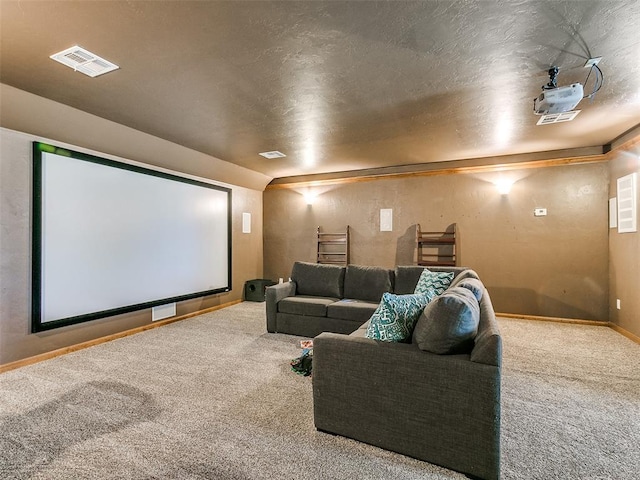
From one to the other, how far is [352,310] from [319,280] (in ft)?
2.77

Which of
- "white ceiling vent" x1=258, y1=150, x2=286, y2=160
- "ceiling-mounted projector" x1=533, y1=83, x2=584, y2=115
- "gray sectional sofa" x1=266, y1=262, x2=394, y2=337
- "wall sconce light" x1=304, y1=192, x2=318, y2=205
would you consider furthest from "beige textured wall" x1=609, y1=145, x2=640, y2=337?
"wall sconce light" x1=304, y1=192, x2=318, y2=205

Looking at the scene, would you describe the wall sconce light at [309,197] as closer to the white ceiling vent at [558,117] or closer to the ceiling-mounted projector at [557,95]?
the white ceiling vent at [558,117]

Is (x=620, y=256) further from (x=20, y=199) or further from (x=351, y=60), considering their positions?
(x=20, y=199)

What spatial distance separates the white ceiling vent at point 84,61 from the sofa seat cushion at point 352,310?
3043 millimetres

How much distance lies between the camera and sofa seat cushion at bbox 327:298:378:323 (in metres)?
3.63

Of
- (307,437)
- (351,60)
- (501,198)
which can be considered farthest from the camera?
(501,198)

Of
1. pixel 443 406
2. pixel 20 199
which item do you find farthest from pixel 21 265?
pixel 443 406

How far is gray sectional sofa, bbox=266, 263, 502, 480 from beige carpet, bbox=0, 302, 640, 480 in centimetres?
13

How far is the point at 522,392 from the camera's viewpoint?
2.50 m

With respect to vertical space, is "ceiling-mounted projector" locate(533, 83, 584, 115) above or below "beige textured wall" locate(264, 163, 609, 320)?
above

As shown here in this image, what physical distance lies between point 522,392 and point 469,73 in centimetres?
254

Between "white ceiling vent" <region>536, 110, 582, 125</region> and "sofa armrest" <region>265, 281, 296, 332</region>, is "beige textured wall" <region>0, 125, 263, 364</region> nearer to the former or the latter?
"sofa armrest" <region>265, 281, 296, 332</region>

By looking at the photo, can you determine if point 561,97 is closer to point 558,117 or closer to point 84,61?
point 558,117

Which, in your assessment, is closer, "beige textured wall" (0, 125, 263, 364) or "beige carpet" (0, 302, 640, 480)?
"beige carpet" (0, 302, 640, 480)
